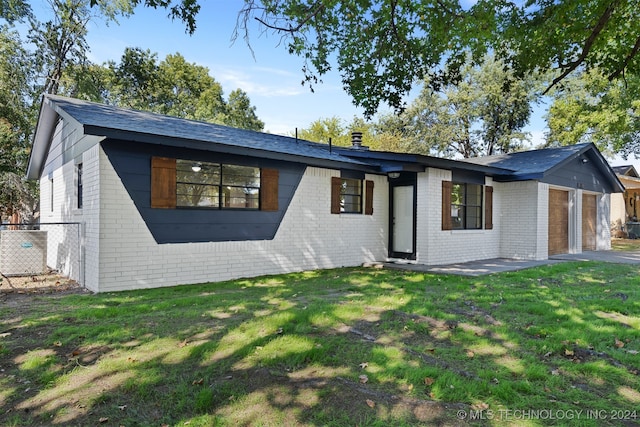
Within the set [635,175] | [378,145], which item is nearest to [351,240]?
[378,145]

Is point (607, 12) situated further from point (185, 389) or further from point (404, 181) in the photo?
point (185, 389)

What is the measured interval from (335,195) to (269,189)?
2052 millimetres

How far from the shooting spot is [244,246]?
8.45 metres

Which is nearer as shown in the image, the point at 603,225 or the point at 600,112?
the point at 603,225

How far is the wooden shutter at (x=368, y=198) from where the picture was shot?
1075 cm

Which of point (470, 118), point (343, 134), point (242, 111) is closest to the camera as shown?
point (470, 118)

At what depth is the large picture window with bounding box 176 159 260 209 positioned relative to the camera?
771 centimetres

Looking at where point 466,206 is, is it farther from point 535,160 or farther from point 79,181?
point 79,181

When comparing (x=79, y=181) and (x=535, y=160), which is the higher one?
(x=535, y=160)

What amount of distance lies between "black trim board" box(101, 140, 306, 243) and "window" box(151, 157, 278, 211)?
13 cm

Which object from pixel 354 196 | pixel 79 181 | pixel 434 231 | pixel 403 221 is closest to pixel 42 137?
pixel 79 181

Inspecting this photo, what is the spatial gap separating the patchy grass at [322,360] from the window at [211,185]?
217 centimetres

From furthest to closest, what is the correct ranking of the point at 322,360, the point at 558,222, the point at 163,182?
the point at 558,222 → the point at 163,182 → the point at 322,360

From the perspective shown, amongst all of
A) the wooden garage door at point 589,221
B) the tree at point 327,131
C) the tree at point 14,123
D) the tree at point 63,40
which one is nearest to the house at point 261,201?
the wooden garage door at point 589,221
